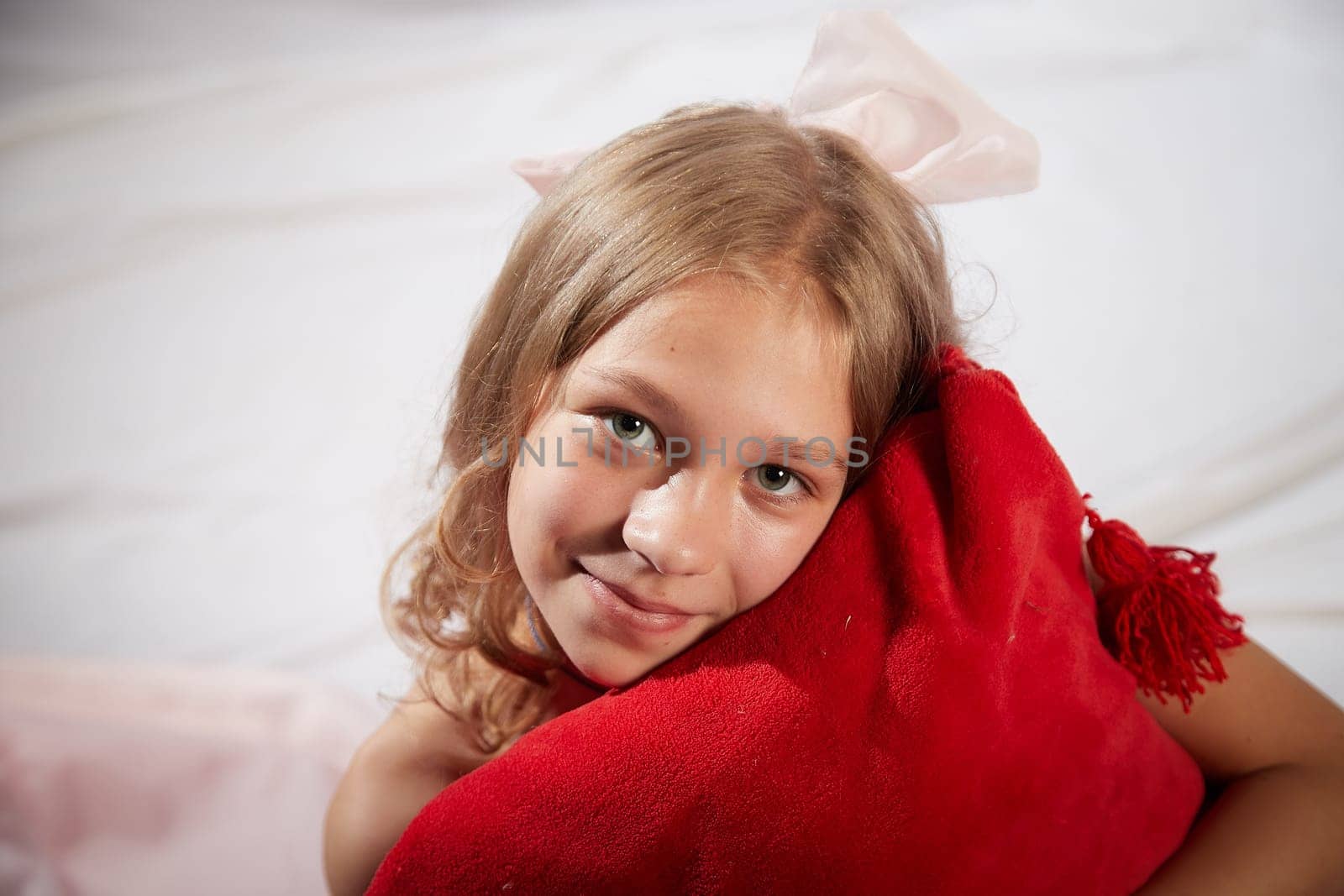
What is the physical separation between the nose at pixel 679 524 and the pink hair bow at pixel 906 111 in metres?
0.35

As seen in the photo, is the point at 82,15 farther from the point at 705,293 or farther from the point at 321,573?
the point at 705,293

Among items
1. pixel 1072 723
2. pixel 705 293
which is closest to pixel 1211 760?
pixel 1072 723

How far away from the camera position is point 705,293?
27.1 inches

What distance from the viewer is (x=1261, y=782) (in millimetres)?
804

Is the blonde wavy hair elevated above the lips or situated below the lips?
above

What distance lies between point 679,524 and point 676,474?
3 centimetres

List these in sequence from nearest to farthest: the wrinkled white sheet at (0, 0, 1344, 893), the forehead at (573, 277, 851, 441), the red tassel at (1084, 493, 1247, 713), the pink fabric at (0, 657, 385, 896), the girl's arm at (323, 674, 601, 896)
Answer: the forehead at (573, 277, 851, 441), the red tassel at (1084, 493, 1247, 713), the girl's arm at (323, 674, 601, 896), the pink fabric at (0, 657, 385, 896), the wrinkled white sheet at (0, 0, 1344, 893)

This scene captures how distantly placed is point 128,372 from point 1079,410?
122cm

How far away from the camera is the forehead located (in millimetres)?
669

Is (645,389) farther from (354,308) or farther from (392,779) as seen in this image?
(354,308)

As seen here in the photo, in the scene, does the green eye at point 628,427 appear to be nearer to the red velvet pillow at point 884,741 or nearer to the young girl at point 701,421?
the young girl at point 701,421

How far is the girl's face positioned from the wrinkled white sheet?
1.12 ft

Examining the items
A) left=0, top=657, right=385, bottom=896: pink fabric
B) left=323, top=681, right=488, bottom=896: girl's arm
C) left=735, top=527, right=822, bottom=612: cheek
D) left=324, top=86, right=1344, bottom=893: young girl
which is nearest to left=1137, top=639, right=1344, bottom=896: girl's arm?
left=324, top=86, right=1344, bottom=893: young girl

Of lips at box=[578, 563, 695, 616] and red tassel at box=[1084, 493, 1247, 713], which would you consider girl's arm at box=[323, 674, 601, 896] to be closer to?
lips at box=[578, 563, 695, 616]
